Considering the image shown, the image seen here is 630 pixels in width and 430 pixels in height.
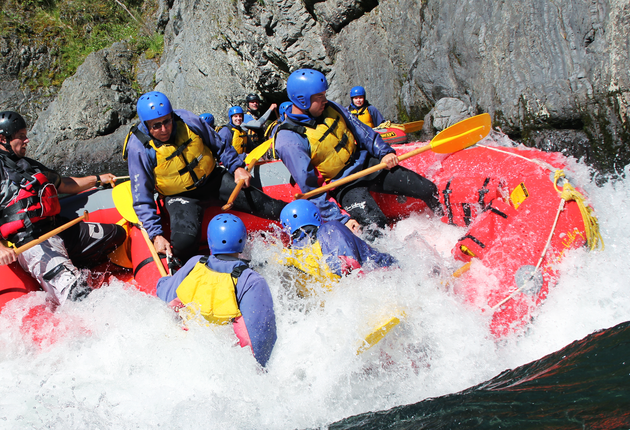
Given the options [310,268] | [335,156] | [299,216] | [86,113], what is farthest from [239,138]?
[86,113]

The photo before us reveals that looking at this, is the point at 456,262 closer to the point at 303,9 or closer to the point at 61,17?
the point at 303,9

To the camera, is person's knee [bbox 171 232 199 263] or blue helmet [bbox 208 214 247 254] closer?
blue helmet [bbox 208 214 247 254]

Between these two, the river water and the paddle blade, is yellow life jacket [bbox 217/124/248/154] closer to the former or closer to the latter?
the paddle blade

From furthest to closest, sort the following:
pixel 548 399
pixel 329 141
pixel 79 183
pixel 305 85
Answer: pixel 79 183, pixel 329 141, pixel 305 85, pixel 548 399

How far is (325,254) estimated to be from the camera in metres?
2.50

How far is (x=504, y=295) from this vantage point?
2445 millimetres

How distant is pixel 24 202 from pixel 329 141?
2.03 meters

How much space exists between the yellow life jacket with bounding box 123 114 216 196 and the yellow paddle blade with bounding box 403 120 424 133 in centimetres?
411

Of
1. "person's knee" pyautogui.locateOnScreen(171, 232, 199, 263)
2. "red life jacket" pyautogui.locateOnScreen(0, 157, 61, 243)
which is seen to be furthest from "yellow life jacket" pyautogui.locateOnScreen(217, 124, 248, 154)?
"red life jacket" pyautogui.locateOnScreen(0, 157, 61, 243)

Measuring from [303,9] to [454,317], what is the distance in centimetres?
756

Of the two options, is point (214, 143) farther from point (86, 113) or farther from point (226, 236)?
point (86, 113)

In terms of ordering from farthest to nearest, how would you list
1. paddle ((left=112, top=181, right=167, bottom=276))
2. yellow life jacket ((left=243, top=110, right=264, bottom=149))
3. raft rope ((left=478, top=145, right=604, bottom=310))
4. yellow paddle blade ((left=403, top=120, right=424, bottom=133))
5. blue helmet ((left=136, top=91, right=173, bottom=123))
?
yellow paddle blade ((left=403, top=120, right=424, bottom=133)) < yellow life jacket ((left=243, top=110, right=264, bottom=149)) < paddle ((left=112, top=181, right=167, bottom=276)) < blue helmet ((left=136, top=91, right=173, bottom=123)) < raft rope ((left=478, top=145, right=604, bottom=310))

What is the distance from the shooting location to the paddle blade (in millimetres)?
3434

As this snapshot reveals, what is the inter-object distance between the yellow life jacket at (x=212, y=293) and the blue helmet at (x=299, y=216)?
1.50ft
